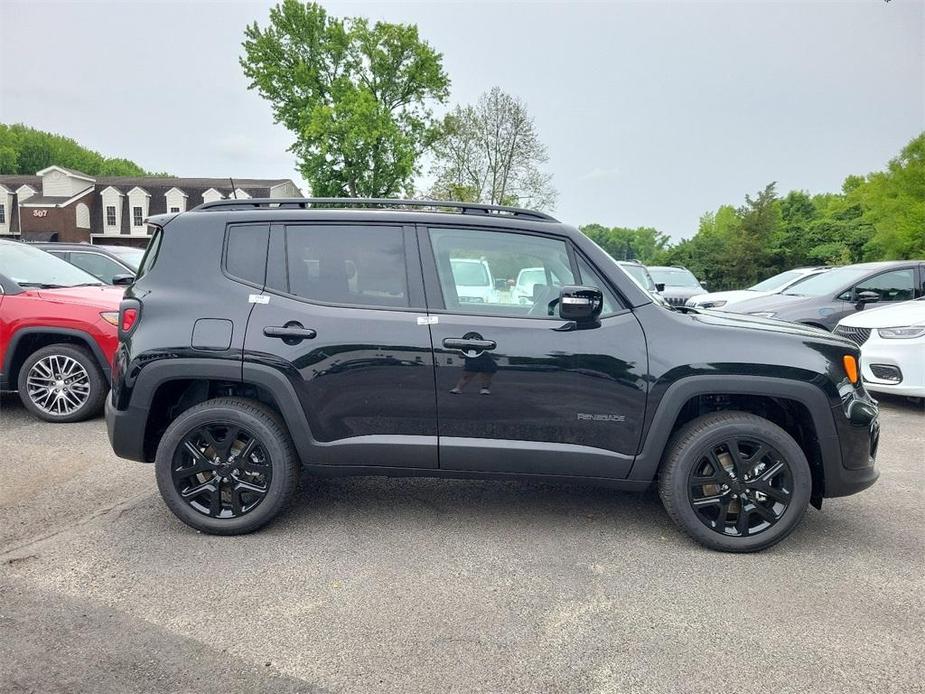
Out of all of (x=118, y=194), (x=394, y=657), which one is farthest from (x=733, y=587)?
(x=118, y=194)

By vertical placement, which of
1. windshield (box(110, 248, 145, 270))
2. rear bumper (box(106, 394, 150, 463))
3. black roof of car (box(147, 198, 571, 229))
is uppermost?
windshield (box(110, 248, 145, 270))

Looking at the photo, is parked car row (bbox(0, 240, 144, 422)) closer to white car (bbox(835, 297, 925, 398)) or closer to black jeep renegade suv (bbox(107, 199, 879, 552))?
black jeep renegade suv (bbox(107, 199, 879, 552))

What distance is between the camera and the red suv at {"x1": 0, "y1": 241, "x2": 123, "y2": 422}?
18.9 ft

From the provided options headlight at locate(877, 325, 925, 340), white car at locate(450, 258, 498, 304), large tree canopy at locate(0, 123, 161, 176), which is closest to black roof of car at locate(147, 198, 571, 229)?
white car at locate(450, 258, 498, 304)

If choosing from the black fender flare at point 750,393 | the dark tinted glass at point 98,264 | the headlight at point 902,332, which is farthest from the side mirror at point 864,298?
the dark tinted glass at point 98,264

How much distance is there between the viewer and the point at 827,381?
3342 mm

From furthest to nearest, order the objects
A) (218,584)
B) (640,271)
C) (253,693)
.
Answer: (640,271) → (218,584) → (253,693)

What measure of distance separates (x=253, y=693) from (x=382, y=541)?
4.25 ft

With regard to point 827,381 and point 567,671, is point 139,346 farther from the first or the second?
point 827,381

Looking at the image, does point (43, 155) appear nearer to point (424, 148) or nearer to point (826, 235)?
point (424, 148)

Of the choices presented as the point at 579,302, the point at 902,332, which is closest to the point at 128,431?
the point at 579,302

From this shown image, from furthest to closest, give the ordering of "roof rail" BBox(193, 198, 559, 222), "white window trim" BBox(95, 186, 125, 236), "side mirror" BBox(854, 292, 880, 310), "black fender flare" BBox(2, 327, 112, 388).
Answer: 1. "white window trim" BBox(95, 186, 125, 236)
2. "side mirror" BBox(854, 292, 880, 310)
3. "black fender flare" BBox(2, 327, 112, 388)
4. "roof rail" BBox(193, 198, 559, 222)

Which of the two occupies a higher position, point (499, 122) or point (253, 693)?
point (499, 122)

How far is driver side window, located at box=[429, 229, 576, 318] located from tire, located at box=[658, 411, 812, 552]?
107cm
